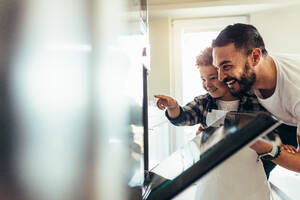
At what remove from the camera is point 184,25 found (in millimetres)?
1783

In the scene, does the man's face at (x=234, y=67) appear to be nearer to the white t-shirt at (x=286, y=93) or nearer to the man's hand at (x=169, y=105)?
the white t-shirt at (x=286, y=93)

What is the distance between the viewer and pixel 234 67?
748 mm

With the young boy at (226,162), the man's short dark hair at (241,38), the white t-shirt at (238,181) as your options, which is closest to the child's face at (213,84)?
the young boy at (226,162)

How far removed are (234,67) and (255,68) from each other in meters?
0.08

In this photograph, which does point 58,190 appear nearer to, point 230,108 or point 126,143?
point 126,143

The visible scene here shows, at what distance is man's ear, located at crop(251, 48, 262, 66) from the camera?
2.46ft

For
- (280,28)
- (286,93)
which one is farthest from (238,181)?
(280,28)

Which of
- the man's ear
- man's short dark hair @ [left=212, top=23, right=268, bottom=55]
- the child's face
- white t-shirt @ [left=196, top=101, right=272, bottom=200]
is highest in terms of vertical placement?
man's short dark hair @ [left=212, top=23, right=268, bottom=55]

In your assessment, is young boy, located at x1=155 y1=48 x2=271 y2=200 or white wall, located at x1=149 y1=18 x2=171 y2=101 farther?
white wall, located at x1=149 y1=18 x2=171 y2=101

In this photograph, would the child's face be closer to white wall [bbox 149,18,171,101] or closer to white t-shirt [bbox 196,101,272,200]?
white t-shirt [bbox 196,101,272,200]

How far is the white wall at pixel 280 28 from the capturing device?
1.68 metres

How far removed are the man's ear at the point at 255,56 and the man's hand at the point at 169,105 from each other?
1.07ft

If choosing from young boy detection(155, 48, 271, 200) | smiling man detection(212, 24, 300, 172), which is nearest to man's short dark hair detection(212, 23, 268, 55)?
smiling man detection(212, 24, 300, 172)

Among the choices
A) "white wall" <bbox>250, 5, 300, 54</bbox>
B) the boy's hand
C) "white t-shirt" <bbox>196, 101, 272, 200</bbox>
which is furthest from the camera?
"white wall" <bbox>250, 5, 300, 54</bbox>
